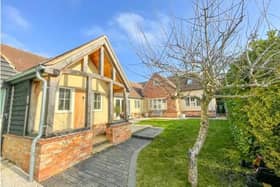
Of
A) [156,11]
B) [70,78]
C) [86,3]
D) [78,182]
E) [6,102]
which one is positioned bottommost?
[78,182]

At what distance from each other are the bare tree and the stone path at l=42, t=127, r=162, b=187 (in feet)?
7.13

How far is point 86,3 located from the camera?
30.8 ft

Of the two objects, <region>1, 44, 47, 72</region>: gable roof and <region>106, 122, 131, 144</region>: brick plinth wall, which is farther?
<region>1, 44, 47, 72</region>: gable roof

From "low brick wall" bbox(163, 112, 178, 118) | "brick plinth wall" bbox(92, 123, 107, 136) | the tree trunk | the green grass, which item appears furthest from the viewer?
"low brick wall" bbox(163, 112, 178, 118)

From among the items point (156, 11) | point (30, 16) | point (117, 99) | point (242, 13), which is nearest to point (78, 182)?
point (156, 11)

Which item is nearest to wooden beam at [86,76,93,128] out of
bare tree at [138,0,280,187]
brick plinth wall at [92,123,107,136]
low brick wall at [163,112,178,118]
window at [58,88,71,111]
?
window at [58,88,71,111]

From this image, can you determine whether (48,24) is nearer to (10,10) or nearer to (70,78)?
(10,10)

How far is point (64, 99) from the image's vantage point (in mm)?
8945

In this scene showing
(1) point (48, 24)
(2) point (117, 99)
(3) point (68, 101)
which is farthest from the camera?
(2) point (117, 99)

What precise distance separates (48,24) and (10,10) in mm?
2574

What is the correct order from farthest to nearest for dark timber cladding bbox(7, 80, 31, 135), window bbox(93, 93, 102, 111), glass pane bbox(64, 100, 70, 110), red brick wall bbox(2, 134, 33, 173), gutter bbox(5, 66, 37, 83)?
window bbox(93, 93, 102, 111) → glass pane bbox(64, 100, 70, 110) → dark timber cladding bbox(7, 80, 31, 135) → gutter bbox(5, 66, 37, 83) → red brick wall bbox(2, 134, 33, 173)

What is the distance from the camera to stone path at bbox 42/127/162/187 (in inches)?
187

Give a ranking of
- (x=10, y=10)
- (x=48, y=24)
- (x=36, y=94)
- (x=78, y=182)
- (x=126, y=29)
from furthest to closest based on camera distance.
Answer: (x=48, y=24) < (x=10, y=10) < (x=36, y=94) < (x=126, y=29) < (x=78, y=182)

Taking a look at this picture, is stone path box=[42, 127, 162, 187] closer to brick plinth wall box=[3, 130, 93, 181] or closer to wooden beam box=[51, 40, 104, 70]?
brick plinth wall box=[3, 130, 93, 181]
